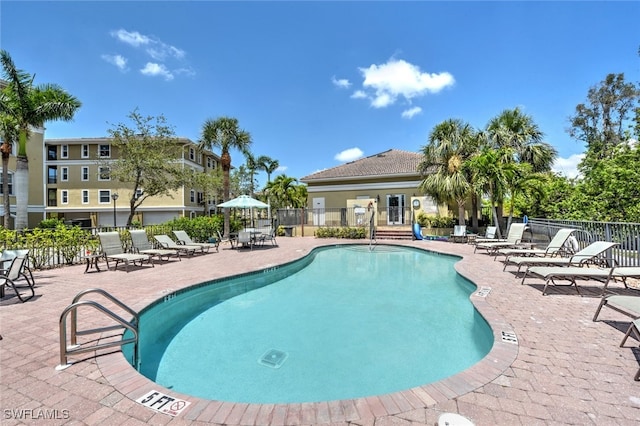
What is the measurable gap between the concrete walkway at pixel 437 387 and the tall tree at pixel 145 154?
50.9 ft

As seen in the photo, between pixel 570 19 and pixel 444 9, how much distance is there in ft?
15.9

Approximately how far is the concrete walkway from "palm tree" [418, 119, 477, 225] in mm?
13237

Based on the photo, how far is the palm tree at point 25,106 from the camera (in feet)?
40.0

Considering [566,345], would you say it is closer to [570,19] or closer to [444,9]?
[444,9]

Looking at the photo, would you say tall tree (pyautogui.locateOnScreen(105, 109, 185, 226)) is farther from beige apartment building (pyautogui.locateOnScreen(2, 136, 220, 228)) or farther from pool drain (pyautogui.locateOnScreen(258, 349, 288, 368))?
pool drain (pyautogui.locateOnScreen(258, 349, 288, 368))

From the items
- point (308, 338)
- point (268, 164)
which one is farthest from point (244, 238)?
point (268, 164)

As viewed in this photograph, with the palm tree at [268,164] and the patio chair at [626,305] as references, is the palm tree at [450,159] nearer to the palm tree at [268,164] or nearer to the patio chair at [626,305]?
the patio chair at [626,305]

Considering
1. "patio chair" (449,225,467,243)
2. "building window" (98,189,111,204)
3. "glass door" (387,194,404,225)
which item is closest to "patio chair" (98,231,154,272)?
"patio chair" (449,225,467,243)

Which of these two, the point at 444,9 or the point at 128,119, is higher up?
the point at 444,9

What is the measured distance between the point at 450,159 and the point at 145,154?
19163 millimetres

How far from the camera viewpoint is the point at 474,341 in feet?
15.5

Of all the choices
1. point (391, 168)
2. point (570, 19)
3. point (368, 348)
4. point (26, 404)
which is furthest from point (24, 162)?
point (570, 19)

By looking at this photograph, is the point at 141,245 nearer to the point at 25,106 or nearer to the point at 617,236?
the point at 25,106

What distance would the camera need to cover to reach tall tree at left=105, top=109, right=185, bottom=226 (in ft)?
60.2
